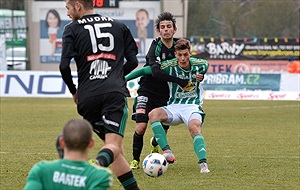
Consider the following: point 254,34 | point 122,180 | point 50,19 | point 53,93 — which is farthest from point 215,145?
point 254,34

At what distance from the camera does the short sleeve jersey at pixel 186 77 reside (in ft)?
32.7

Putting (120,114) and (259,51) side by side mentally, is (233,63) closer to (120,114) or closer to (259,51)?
(259,51)

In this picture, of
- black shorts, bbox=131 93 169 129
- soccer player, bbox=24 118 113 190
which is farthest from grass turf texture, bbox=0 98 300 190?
soccer player, bbox=24 118 113 190

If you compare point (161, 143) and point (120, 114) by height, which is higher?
point (120, 114)

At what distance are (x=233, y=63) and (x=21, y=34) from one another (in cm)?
1137

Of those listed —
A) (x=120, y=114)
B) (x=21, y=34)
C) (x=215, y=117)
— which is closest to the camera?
(x=120, y=114)

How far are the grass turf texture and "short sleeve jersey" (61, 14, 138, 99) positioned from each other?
1817 mm

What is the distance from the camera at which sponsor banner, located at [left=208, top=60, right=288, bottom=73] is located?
142ft

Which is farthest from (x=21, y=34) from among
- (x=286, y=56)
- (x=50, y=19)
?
(x=286, y=56)

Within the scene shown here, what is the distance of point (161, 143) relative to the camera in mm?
9852

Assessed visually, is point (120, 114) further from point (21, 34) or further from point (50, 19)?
point (21, 34)

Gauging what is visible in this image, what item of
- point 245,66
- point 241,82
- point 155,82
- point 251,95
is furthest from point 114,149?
point 245,66

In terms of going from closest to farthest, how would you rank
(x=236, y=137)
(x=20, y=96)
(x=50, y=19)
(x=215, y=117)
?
1. (x=236, y=137)
2. (x=215, y=117)
3. (x=20, y=96)
4. (x=50, y=19)

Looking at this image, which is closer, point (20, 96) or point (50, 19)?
point (20, 96)
